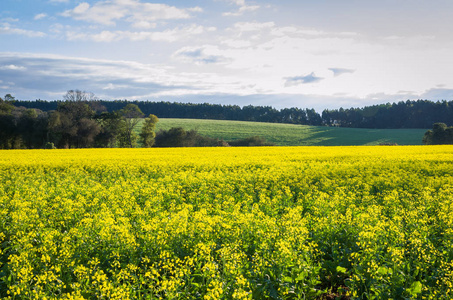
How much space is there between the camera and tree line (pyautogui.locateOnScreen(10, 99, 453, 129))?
11200 cm

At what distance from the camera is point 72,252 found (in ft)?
20.3

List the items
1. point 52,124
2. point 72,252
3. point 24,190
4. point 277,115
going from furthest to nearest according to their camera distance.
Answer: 1. point 277,115
2. point 52,124
3. point 24,190
4. point 72,252

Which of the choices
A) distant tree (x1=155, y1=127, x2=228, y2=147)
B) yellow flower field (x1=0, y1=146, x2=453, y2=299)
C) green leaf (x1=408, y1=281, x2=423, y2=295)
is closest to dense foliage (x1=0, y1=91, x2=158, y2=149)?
distant tree (x1=155, y1=127, x2=228, y2=147)

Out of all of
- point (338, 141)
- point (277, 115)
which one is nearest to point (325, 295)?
point (338, 141)

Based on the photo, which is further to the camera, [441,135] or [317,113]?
[317,113]

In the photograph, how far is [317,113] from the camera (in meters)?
138

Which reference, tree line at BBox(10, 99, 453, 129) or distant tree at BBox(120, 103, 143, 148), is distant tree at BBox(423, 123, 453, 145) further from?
distant tree at BBox(120, 103, 143, 148)

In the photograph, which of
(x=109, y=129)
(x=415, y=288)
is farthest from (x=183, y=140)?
(x=415, y=288)

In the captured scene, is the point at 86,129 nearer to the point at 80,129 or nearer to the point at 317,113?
the point at 80,129

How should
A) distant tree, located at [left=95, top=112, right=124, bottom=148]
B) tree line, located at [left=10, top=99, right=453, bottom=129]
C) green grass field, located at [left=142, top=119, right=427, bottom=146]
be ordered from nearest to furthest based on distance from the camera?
1. distant tree, located at [left=95, top=112, right=124, bottom=148]
2. green grass field, located at [left=142, top=119, right=427, bottom=146]
3. tree line, located at [left=10, top=99, right=453, bottom=129]

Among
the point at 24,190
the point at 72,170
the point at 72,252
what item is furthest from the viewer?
the point at 72,170

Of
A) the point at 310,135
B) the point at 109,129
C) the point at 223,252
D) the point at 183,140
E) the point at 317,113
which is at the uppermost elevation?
the point at 317,113

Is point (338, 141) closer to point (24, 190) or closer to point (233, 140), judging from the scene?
point (233, 140)

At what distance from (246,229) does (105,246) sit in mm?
2962
